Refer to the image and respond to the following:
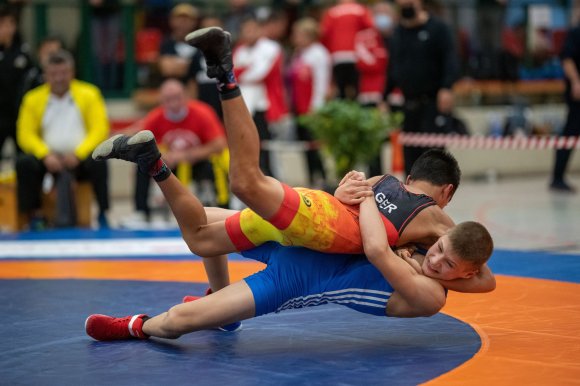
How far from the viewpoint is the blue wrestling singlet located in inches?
169

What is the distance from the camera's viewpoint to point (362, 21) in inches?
471

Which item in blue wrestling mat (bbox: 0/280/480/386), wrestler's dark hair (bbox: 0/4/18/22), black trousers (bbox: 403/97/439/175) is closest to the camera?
blue wrestling mat (bbox: 0/280/480/386)

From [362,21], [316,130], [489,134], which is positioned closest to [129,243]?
[316,130]

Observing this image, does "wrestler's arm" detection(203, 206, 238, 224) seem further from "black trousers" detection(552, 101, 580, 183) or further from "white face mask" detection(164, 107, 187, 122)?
"black trousers" detection(552, 101, 580, 183)

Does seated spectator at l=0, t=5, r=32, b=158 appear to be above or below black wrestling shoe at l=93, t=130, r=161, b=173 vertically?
A: above

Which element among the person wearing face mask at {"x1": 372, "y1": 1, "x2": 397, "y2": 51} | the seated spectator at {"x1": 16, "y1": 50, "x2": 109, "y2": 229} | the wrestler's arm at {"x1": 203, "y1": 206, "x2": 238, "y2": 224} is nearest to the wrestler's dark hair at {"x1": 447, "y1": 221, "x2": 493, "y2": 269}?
the wrestler's arm at {"x1": 203, "y1": 206, "x2": 238, "y2": 224}

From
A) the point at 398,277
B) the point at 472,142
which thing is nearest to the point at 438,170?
the point at 398,277

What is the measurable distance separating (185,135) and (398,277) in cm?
503

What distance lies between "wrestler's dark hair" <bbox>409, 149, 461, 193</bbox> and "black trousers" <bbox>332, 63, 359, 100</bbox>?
7.59 m

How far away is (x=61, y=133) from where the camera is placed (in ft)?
28.9

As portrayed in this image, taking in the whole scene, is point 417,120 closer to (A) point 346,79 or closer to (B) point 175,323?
(A) point 346,79

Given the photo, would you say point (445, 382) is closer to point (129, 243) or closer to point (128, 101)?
point (129, 243)

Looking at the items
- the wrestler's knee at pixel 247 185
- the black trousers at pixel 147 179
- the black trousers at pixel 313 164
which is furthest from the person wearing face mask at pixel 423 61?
the wrestler's knee at pixel 247 185

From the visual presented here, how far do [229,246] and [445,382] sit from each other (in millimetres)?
1198
